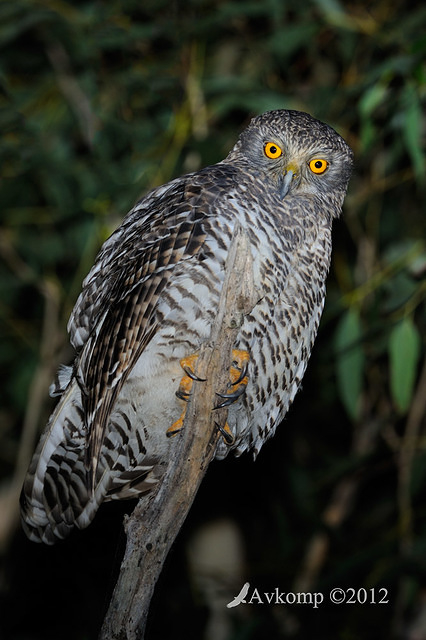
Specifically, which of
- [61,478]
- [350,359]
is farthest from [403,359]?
[61,478]

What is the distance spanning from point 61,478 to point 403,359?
1461mm

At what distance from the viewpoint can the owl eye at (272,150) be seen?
247 cm

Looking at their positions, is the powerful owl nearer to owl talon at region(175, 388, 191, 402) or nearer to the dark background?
owl talon at region(175, 388, 191, 402)

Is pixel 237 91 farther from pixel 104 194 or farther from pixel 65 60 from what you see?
pixel 65 60

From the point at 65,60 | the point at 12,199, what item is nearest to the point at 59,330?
the point at 12,199

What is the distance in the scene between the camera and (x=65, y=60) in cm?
408

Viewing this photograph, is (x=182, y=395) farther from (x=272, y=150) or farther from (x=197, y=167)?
(x=197, y=167)

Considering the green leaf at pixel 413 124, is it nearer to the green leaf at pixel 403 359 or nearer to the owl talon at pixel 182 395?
the green leaf at pixel 403 359

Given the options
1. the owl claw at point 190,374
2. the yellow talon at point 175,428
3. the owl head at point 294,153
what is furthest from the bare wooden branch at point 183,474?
the owl head at point 294,153

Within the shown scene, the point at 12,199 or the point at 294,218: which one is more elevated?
the point at 12,199

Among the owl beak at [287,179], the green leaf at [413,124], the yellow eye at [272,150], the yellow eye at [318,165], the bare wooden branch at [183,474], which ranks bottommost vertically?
the bare wooden branch at [183,474]

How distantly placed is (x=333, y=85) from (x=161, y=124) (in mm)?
949

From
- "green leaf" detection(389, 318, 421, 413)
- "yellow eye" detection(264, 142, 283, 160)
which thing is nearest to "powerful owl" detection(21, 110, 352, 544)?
"yellow eye" detection(264, 142, 283, 160)

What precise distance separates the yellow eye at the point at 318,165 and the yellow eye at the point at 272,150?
4.5 inches
